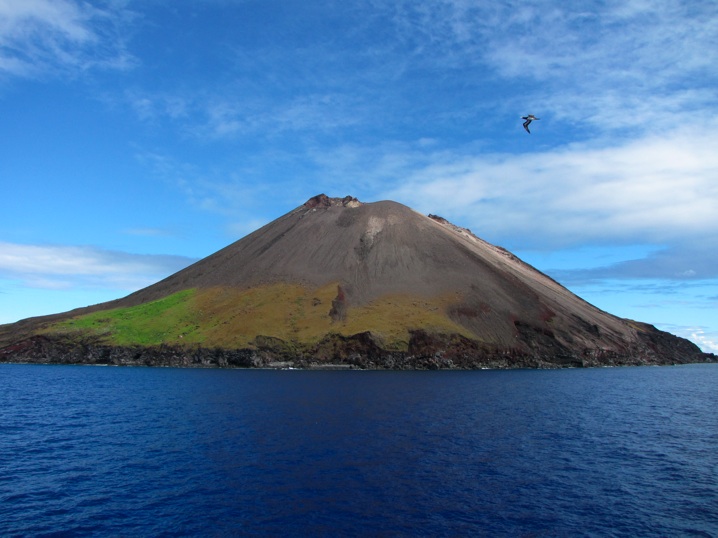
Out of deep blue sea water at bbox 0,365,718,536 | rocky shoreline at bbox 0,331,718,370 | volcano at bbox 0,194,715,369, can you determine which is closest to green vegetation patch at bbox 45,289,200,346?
volcano at bbox 0,194,715,369

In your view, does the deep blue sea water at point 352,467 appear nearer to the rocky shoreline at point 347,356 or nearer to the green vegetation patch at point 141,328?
the rocky shoreline at point 347,356

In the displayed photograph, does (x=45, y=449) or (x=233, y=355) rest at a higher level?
(x=233, y=355)

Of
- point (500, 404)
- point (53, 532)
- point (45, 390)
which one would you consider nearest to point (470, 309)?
point (500, 404)

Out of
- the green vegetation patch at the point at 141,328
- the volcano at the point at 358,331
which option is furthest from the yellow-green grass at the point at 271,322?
the volcano at the point at 358,331

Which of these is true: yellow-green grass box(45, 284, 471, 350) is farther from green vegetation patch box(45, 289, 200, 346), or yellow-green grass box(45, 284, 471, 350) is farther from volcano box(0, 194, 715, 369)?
volcano box(0, 194, 715, 369)

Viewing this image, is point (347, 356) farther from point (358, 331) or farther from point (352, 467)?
point (352, 467)

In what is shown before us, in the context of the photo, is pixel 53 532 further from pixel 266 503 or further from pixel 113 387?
pixel 113 387
